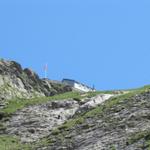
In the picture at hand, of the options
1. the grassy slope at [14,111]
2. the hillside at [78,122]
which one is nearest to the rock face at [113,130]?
the hillside at [78,122]

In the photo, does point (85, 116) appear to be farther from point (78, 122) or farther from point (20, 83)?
point (20, 83)

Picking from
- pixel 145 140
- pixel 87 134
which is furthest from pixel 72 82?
pixel 145 140

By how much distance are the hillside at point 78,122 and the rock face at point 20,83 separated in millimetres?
3460

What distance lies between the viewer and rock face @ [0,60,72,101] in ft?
216

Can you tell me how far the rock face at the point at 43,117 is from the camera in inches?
1726

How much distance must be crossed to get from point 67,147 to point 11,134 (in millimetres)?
9354

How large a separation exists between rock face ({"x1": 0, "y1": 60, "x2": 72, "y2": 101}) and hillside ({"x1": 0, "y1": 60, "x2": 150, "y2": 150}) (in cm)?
346

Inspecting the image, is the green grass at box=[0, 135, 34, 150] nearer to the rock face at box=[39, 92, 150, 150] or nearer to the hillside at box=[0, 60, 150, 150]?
the hillside at box=[0, 60, 150, 150]

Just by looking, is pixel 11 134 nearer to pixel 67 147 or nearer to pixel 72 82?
pixel 67 147

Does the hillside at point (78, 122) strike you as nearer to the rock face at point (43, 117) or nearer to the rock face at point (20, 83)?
the rock face at point (43, 117)

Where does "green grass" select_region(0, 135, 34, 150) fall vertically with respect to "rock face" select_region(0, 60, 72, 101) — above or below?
below

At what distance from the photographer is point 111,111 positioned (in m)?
42.3

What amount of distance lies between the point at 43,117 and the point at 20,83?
2162 cm

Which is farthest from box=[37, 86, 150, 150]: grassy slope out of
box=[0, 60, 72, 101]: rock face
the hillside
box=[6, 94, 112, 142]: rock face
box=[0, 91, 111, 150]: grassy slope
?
box=[0, 60, 72, 101]: rock face
